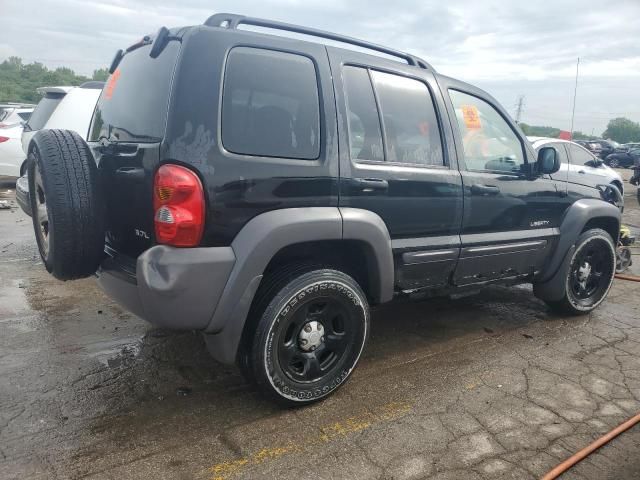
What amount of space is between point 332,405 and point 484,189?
5.83 ft

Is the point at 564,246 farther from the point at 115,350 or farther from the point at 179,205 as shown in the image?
the point at 115,350

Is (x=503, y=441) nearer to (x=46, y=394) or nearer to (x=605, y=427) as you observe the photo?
(x=605, y=427)

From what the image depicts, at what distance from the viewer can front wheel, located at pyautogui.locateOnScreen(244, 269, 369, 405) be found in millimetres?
2725

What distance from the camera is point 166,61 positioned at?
2.65 meters

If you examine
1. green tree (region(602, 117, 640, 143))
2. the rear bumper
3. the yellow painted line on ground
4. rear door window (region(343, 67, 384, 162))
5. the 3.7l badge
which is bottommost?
the yellow painted line on ground

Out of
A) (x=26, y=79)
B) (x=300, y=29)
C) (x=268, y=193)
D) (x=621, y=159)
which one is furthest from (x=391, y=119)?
(x=26, y=79)

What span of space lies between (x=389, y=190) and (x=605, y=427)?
1.76m

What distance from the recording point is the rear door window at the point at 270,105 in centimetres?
259

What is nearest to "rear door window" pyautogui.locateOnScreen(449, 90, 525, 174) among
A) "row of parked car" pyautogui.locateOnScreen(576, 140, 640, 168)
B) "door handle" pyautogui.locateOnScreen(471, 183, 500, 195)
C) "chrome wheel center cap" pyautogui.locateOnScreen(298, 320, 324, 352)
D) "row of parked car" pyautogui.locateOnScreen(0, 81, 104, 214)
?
"door handle" pyautogui.locateOnScreen(471, 183, 500, 195)

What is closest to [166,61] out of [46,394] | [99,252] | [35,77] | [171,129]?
[171,129]

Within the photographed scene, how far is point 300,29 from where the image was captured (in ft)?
9.87

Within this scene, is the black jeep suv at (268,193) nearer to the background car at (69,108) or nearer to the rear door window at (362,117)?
the rear door window at (362,117)

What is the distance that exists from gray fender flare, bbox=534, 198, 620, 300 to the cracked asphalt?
0.31 m

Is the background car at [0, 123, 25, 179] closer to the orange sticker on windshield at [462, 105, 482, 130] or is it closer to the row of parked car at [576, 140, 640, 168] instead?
the orange sticker on windshield at [462, 105, 482, 130]
